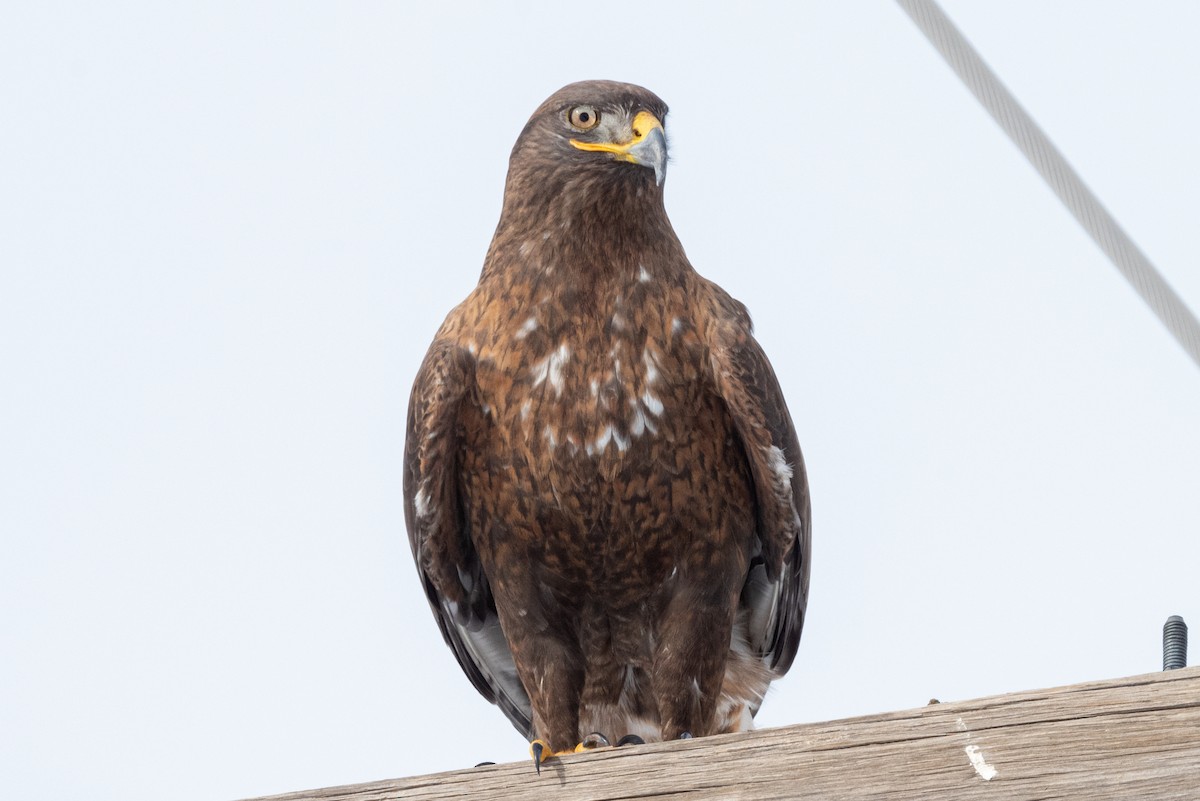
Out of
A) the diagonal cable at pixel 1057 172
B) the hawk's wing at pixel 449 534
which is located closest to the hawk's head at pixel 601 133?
the hawk's wing at pixel 449 534

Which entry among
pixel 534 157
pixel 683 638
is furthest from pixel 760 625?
pixel 534 157

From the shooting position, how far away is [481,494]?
170 inches

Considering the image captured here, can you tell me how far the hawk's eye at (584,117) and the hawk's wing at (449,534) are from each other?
73 centimetres

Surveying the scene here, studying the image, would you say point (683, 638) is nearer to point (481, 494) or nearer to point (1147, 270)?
point (481, 494)

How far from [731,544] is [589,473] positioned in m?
0.48

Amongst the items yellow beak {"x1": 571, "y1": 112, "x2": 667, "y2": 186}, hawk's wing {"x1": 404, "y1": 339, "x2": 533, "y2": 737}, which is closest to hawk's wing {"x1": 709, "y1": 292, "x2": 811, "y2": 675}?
yellow beak {"x1": 571, "y1": 112, "x2": 667, "y2": 186}

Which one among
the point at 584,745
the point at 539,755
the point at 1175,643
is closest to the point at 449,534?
the point at 584,745

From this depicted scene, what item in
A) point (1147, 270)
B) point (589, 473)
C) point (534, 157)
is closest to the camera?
point (1147, 270)

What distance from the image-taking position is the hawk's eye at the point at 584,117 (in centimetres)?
433

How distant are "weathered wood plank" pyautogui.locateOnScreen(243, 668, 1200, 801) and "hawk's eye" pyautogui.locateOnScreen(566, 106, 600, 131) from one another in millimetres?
1918

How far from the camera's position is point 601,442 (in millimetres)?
4148

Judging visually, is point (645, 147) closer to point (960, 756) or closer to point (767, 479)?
point (767, 479)

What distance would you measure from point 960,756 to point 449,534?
1.97m

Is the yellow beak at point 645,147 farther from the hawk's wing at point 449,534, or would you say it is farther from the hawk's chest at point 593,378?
the hawk's wing at point 449,534
